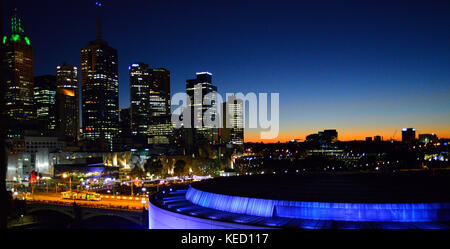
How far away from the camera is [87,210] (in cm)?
8144

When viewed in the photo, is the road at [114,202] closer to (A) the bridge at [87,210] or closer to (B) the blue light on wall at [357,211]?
(A) the bridge at [87,210]

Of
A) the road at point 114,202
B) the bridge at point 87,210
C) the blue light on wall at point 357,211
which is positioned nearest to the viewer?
the blue light on wall at point 357,211

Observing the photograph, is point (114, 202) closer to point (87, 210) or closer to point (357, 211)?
point (87, 210)

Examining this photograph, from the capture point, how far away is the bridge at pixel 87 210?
7150cm

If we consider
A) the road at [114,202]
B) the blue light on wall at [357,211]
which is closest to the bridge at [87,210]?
the road at [114,202]

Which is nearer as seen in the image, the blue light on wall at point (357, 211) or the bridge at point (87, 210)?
the blue light on wall at point (357, 211)

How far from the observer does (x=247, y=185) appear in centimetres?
3731

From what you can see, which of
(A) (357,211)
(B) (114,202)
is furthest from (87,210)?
(A) (357,211)

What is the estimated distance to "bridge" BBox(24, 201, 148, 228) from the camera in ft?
235

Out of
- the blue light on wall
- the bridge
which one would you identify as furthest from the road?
the blue light on wall

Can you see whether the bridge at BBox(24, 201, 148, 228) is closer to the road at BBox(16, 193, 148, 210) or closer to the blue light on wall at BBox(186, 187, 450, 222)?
the road at BBox(16, 193, 148, 210)

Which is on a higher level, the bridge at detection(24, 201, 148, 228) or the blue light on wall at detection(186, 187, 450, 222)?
the blue light on wall at detection(186, 187, 450, 222)
